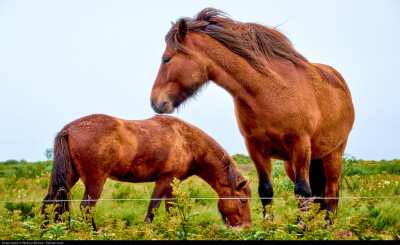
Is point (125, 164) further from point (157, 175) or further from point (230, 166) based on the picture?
point (230, 166)

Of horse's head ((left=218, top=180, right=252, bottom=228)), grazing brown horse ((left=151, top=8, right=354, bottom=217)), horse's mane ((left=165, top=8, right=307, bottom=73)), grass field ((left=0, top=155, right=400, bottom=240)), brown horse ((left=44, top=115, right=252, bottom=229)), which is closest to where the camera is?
grass field ((left=0, top=155, right=400, bottom=240))

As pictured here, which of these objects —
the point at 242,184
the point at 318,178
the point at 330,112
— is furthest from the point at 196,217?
the point at 330,112

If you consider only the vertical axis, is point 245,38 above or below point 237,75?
above

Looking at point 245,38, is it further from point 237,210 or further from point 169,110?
point 237,210

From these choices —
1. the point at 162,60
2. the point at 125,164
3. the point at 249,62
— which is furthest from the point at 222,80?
the point at 125,164

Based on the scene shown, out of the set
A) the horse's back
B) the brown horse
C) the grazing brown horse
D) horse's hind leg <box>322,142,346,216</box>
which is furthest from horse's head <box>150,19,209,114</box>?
horse's hind leg <box>322,142,346,216</box>

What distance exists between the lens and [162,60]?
4.48 m

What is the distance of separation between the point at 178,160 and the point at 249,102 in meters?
2.66

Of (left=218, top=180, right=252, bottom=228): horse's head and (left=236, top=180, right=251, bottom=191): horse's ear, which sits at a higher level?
(left=236, top=180, right=251, bottom=191): horse's ear

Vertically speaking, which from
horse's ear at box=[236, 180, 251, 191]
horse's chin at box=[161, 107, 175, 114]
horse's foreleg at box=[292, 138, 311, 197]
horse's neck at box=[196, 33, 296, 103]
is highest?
horse's neck at box=[196, 33, 296, 103]

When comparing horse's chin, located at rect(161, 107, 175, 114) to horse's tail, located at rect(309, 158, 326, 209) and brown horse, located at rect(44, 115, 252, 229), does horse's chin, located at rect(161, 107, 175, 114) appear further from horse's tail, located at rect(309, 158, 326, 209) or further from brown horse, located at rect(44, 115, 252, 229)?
horse's tail, located at rect(309, 158, 326, 209)

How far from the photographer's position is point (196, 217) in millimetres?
6707

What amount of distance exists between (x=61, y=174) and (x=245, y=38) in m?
2.88

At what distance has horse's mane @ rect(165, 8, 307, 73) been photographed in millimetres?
4473
